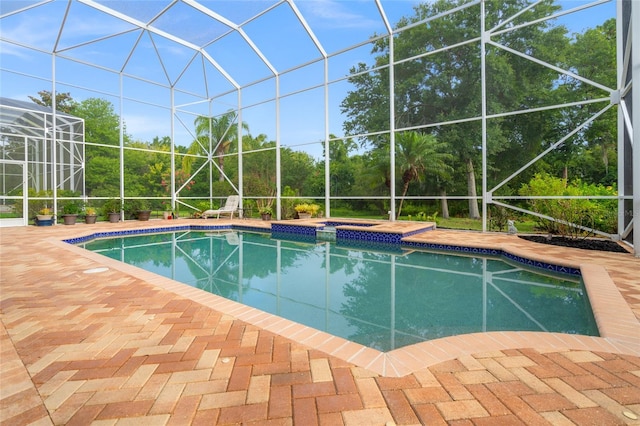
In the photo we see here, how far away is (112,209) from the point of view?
1099cm

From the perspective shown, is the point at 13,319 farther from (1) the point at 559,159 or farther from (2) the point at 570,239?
(1) the point at 559,159

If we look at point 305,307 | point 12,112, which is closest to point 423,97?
point 305,307

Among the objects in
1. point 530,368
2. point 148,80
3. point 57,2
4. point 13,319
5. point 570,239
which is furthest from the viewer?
point 148,80

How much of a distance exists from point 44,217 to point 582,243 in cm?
1324

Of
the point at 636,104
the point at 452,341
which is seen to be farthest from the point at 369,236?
the point at 452,341

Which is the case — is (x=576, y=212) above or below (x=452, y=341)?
above

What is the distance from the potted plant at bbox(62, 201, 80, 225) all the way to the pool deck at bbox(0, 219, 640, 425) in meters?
8.94

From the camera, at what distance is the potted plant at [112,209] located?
35.6ft

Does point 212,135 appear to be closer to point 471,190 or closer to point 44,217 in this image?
point 44,217

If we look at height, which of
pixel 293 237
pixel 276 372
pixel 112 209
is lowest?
pixel 276 372

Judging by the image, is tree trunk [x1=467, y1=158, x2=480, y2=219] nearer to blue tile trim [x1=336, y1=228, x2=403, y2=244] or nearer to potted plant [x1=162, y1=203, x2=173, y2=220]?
blue tile trim [x1=336, y1=228, x2=403, y2=244]

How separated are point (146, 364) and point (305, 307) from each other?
68.5 inches

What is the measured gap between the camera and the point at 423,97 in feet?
39.7

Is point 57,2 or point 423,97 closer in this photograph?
point 57,2
